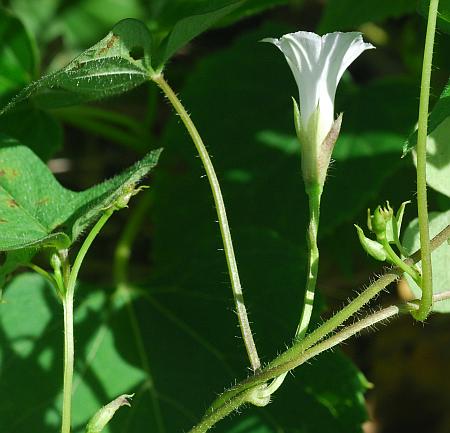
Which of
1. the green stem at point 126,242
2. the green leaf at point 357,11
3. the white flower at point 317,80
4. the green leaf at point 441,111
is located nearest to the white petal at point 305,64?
the white flower at point 317,80

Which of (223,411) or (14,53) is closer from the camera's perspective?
Answer: (223,411)

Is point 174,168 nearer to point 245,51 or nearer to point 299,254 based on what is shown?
point 245,51

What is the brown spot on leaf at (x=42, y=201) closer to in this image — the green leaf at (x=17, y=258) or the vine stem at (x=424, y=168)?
the green leaf at (x=17, y=258)

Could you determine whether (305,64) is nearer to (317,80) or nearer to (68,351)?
(317,80)

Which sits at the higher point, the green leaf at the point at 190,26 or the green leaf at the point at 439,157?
the green leaf at the point at 190,26

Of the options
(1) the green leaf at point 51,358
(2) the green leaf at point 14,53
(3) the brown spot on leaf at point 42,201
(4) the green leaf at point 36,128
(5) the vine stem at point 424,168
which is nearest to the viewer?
(5) the vine stem at point 424,168

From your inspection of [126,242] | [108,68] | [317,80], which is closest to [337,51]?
[317,80]
